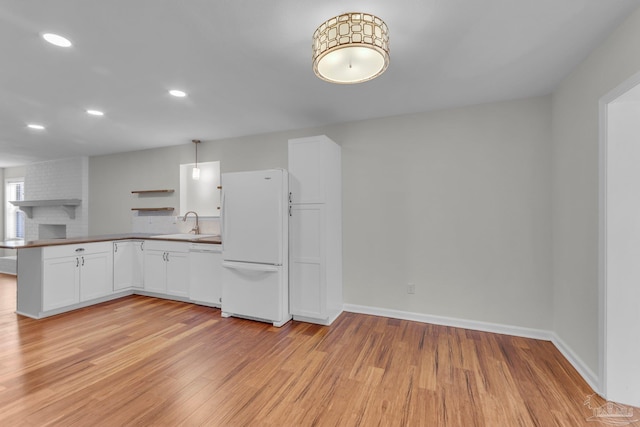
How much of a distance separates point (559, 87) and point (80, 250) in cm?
575

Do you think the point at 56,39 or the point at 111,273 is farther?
the point at 111,273

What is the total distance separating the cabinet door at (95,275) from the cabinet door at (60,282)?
7cm

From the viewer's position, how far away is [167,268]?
13.6 feet

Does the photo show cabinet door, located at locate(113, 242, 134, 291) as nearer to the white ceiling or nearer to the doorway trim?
the white ceiling

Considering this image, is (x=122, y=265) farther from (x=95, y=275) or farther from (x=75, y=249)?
(x=75, y=249)

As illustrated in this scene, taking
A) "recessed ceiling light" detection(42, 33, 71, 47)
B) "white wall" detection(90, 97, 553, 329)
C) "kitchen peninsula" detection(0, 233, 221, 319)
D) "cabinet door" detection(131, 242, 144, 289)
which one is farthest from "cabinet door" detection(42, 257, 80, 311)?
"white wall" detection(90, 97, 553, 329)

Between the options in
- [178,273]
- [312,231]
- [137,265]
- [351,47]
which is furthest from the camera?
[137,265]

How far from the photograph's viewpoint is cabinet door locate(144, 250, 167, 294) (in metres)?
4.17

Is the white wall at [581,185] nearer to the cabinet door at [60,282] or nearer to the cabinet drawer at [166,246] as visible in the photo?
the cabinet drawer at [166,246]

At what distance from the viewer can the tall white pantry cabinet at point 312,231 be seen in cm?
324

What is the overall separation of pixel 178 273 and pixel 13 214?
6387mm

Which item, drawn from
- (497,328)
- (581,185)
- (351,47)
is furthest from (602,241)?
(351,47)

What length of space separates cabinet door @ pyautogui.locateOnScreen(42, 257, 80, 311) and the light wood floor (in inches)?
11.4

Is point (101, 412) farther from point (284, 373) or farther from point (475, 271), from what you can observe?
point (475, 271)
